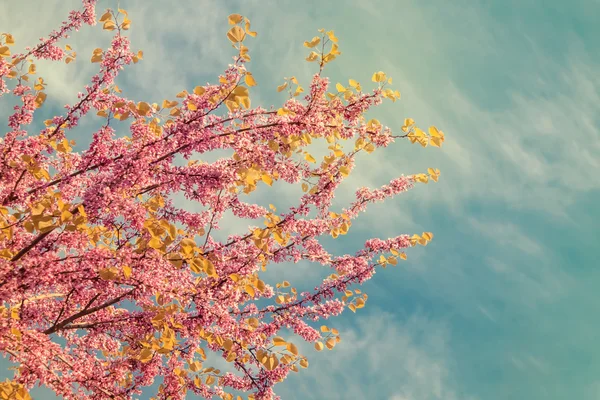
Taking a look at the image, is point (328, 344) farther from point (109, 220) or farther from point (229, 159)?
point (109, 220)

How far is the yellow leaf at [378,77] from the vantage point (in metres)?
6.52

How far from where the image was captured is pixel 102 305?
7113mm

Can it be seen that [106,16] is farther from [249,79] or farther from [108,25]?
Answer: [249,79]

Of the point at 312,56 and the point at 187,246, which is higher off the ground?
the point at 312,56

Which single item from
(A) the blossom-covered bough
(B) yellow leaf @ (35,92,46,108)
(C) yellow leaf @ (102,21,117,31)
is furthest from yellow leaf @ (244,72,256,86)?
(B) yellow leaf @ (35,92,46,108)

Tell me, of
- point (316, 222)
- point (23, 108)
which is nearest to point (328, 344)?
point (316, 222)

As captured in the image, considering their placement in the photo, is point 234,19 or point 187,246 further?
point 234,19

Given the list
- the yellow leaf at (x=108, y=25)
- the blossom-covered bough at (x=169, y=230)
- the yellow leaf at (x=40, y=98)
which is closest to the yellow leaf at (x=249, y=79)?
the blossom-covered bough at (x=169, y=230)

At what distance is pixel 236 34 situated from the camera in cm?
536

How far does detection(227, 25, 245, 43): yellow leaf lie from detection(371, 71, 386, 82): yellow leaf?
7.00 feet

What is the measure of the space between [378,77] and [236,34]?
225cm

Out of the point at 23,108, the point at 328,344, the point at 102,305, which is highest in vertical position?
the point at 23,108

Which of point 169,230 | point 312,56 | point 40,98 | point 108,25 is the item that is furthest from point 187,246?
point 40,98

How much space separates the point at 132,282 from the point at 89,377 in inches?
95.6
